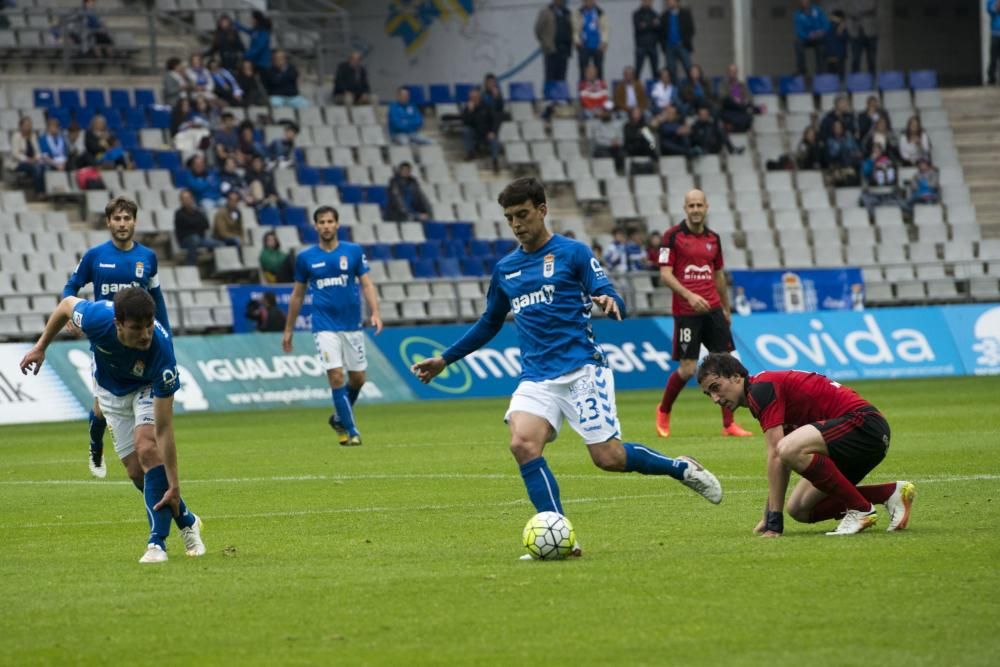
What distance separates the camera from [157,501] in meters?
9.69

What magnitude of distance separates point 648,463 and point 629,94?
28.8 m

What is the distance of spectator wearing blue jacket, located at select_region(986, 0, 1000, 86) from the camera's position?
38344 millimetres

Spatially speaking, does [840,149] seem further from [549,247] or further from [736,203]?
[549,247]

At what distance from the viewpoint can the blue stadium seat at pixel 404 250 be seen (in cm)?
3231

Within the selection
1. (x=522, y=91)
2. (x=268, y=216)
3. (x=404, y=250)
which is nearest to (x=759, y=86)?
(x=522, y=91)

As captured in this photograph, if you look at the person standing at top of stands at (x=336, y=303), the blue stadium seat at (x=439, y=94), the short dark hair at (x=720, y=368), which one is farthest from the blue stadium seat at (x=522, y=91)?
the short dark hair at (x=720, y=368)

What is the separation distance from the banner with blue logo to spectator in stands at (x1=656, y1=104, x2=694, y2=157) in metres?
6.75

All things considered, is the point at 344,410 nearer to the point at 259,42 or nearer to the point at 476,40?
the point at 259,42

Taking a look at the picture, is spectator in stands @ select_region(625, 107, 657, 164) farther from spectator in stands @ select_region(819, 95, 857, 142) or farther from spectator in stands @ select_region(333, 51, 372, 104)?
spectator in stands @ select_region(333, 51, 372, 104)

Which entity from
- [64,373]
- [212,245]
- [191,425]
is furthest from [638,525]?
[212,245]

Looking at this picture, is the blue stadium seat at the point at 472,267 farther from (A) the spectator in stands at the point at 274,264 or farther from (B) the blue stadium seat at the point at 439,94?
(B) the blue stadium seat at the point at 439,94

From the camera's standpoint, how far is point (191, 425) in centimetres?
2264

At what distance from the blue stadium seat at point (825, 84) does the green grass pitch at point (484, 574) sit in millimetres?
25073

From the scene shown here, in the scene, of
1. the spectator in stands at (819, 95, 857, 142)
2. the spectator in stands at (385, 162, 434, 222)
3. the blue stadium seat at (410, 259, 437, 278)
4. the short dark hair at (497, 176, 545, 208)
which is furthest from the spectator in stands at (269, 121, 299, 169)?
the short dark hair at (497, 176, 545, 208)
